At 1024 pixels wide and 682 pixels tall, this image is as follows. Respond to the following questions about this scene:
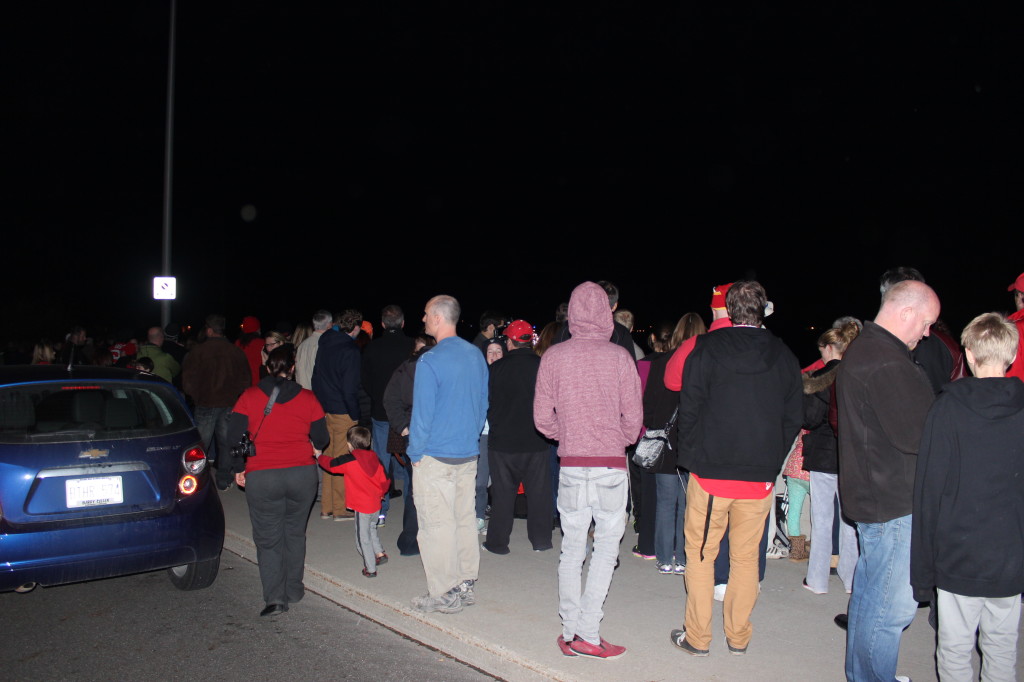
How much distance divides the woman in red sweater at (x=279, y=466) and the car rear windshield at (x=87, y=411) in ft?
2.13

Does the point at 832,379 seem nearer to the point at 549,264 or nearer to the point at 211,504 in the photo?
the point at 211,504

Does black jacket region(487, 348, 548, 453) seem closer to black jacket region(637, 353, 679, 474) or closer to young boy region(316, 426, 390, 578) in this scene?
black jacket region(637, 353, 679, 474)

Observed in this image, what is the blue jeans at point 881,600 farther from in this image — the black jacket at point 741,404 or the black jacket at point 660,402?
the black jacket at point 660,402

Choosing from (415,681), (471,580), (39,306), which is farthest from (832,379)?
(39,306)

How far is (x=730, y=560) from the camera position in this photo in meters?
4.55

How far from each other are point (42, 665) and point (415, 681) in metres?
2.27

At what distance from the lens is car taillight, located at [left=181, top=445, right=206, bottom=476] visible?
17.7 ft

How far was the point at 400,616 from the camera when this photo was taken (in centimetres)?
530

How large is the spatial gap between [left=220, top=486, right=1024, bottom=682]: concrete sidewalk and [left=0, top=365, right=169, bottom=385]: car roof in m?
1.95

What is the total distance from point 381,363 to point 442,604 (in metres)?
3.01

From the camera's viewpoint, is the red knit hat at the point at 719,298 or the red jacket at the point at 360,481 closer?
the red knit hat at the point at 719,298

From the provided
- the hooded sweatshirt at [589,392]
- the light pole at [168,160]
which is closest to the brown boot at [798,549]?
the hooded sweatshirt at [589,392]

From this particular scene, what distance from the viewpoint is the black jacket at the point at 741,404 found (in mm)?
4340

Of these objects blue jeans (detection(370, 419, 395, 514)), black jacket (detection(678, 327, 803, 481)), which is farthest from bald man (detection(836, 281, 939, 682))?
blue jeans (detection(370, 419, 395, 514))
